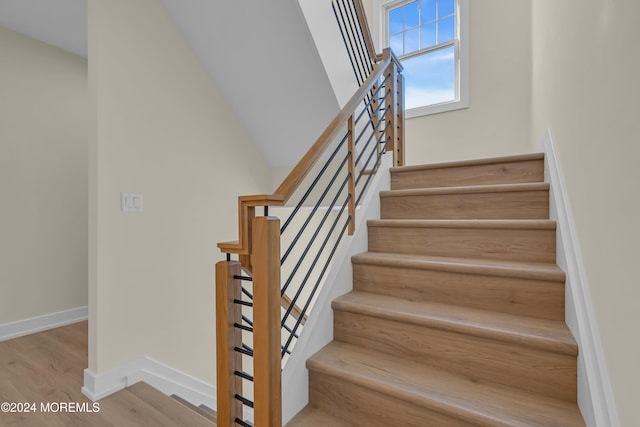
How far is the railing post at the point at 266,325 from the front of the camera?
1104 mm

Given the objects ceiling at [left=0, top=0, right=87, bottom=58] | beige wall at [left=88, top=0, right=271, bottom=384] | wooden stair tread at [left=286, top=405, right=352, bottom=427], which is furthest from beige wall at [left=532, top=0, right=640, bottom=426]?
ceiling at [left=0, top=0, right=87, bottom=58]

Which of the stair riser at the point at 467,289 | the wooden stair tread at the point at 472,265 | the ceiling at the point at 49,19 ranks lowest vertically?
the stair riser at the point at 467,289

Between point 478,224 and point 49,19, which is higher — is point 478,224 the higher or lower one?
the lower one

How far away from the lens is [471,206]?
1.78 m

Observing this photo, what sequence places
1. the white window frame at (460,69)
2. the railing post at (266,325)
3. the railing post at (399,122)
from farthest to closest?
the white window frame at (460,69) → the railing post at (399,122) → the railing post at (266,325)

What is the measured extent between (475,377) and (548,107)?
1710 millimetres

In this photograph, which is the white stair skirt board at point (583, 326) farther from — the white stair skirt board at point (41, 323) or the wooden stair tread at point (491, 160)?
the white stair skirt board at point (41, 323)

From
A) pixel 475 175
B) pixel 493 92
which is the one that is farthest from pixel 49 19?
pixel 493 92

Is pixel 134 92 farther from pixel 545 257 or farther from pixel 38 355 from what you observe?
pixel 545 257

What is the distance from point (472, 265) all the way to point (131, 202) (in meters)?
2.01

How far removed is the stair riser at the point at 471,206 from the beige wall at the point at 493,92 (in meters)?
1.61

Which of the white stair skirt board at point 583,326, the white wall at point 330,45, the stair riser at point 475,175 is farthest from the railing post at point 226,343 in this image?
the white wall at point 330,45

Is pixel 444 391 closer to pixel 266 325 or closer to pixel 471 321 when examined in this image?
pixel 471 321

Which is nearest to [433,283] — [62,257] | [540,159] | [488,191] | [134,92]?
[488,191]
